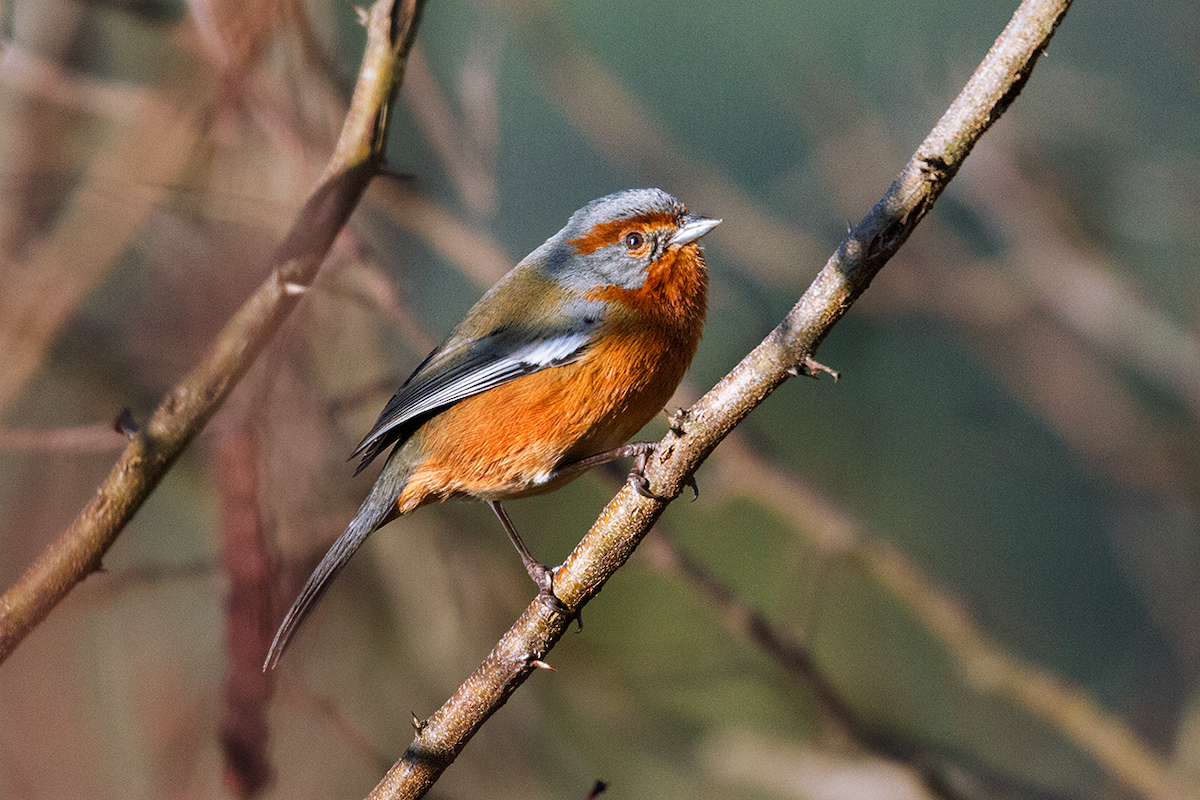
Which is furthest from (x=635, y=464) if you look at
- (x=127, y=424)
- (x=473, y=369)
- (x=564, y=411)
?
(x=127, y=424)

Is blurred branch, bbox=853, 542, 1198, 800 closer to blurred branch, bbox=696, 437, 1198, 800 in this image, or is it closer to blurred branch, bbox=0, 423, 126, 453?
blurred branch, bbox=696, 437, 1198, 800

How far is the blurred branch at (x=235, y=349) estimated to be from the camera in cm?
277

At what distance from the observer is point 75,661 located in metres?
4.62

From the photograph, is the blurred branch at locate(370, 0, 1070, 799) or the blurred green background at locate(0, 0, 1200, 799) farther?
the blurred green background at locate(0, 0, 1200, 799)

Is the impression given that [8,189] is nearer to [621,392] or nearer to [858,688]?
[621,392]

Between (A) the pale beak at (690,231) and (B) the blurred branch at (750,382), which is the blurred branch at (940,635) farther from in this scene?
(B) the blurred branch at (750,382)

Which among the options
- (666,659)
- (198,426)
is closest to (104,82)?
(198,426)

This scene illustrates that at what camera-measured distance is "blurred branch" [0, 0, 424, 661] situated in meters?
2.77

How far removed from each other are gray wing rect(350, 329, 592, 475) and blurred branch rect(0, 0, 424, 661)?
63 centimetres

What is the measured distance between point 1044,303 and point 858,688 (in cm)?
258

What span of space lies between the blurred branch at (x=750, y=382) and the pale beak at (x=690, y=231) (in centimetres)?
146

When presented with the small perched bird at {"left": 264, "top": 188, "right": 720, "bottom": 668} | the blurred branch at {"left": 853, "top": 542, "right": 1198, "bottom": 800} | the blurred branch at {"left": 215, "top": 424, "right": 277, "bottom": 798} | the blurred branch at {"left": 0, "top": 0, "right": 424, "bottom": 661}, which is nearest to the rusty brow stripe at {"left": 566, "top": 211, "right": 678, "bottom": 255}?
the small perched bird at {"left": 264, "top": 188, "right": 720, "bottom": 668}

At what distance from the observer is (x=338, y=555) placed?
11.4 feet

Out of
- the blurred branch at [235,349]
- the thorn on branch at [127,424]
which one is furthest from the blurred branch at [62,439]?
the blurred branch at [235,349]
